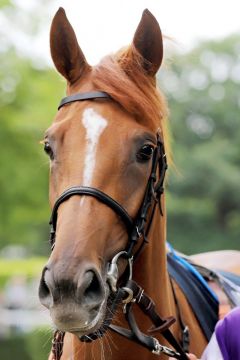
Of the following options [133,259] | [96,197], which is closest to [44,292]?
[96,197]

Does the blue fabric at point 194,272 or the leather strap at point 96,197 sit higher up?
the leather strap at point 96,197

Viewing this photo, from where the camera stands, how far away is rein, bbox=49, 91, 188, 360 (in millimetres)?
3143

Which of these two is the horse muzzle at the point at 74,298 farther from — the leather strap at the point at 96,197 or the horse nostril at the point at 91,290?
the leather strap at the point at 96,197

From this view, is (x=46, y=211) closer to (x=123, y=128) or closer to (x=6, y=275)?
(x=6, y=275)

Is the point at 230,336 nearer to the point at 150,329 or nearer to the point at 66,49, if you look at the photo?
the point at 150,329

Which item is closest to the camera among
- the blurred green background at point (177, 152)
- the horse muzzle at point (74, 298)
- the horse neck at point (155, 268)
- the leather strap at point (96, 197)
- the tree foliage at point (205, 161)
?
the horse muzzle at point (74, 298)

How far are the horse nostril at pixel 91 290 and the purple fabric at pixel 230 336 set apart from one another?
649 mm

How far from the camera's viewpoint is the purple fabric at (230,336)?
318cm

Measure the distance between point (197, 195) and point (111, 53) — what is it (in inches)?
1439

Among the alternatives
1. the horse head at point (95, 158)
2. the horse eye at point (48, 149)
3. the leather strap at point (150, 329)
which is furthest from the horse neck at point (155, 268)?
the horse eye at point (48, 149)

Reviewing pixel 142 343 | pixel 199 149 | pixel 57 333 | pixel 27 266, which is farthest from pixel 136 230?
pixel 199 149

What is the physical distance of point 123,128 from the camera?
3359mm

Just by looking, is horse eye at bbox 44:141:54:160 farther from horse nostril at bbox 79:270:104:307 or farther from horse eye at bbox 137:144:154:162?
horse nostril at bbox 79:270:104:307

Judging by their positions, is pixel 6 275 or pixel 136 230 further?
pixel 6 275
